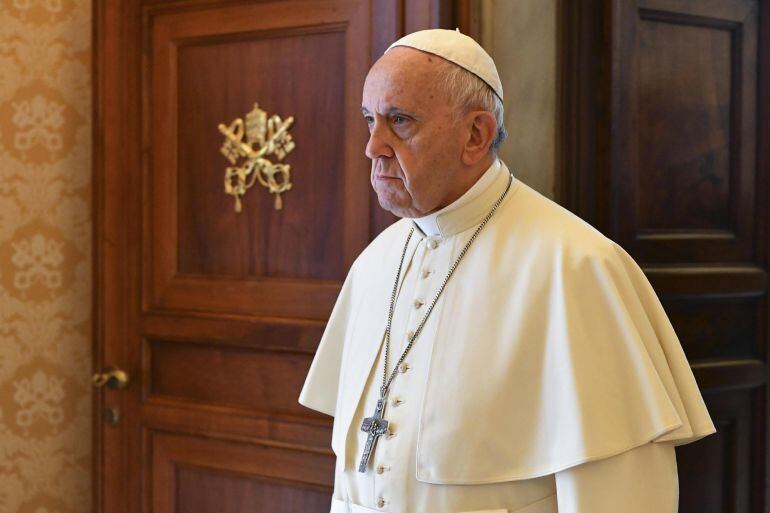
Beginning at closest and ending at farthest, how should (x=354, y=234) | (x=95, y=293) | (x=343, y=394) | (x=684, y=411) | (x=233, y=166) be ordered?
(x=684, y=411)
(x=343, y=394)
(x=354, y=234)
(x=233, y=166)
(x=95, y=293)

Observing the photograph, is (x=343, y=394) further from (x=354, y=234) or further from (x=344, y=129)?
(x=344, y=129)

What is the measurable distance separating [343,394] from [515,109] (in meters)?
0.92

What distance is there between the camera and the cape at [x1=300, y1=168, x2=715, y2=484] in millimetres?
1821

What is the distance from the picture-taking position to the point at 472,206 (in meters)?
2.06

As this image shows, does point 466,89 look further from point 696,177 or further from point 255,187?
point 696,177

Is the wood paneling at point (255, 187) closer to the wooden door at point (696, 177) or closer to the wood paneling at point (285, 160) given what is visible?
the wood paneling at point (285, 160)

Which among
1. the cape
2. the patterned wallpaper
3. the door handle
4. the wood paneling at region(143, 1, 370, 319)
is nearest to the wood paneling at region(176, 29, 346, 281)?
the wood paneling at region(143, 1, 370, 319)

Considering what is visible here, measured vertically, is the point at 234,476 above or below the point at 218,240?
below

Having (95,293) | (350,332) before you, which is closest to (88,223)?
(95,293)

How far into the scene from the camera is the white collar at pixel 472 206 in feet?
6.72

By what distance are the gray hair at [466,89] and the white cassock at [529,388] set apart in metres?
0.15

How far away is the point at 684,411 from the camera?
1885 millimetres

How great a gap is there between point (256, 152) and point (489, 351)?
1105 mm

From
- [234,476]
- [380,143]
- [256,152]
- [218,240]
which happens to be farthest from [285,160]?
[234,476]
